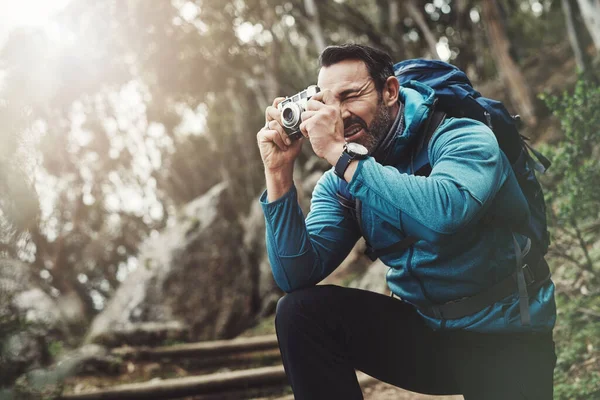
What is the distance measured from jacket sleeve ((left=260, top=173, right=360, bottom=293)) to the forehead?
455 mm

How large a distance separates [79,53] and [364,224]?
12.2 meters

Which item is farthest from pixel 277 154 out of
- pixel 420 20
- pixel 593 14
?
pixel 420 20

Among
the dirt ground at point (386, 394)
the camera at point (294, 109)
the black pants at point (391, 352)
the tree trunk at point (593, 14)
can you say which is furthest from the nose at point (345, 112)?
the tree trunk at point (593, 14)

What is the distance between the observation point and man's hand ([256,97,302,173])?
214 centimetres

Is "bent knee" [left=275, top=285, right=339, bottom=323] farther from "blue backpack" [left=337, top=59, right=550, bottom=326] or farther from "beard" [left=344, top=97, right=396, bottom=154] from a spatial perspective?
"beard" [left=344, top=97, right=396, bottom=154]

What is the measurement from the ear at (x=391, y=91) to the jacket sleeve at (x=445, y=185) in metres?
0.39

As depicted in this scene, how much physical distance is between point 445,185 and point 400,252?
0.43 m

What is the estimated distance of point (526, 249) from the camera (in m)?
1.94

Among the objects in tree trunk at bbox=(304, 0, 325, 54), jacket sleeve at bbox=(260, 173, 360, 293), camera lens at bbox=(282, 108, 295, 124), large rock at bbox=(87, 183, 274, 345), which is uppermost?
tree trunk at bbox=(304, 0, 325, 54)

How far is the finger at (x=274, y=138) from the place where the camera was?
2.14m

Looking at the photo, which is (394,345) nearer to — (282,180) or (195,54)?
(282,180)

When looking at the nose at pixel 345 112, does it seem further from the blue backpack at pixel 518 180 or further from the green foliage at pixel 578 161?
the green foliage at pixel 578 161

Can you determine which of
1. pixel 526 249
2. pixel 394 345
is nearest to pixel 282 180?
pixel 394 345

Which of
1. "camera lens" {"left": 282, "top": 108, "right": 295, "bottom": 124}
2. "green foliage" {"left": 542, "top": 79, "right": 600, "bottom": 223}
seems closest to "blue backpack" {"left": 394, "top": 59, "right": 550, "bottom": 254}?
"camera lens" {"left": 282, "top": 108, "right": 295, "bottom": 124}
